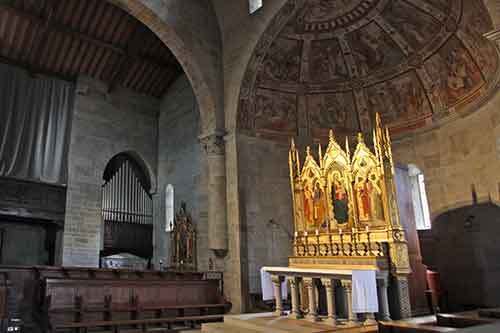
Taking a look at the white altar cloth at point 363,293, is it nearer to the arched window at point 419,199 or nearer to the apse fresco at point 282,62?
the arched window at point 419,199

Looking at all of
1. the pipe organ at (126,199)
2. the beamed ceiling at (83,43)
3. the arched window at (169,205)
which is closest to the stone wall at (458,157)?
the arched window at (169,205)

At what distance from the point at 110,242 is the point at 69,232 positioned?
1.78 m

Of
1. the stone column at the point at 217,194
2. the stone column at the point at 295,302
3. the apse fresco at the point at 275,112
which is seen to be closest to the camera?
the stone column at the point at 295,302

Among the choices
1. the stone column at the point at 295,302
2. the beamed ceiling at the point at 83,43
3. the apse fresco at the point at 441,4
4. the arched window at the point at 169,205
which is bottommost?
the stone column at the point at 295,302

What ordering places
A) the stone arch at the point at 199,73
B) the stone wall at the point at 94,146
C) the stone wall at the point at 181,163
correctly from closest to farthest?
1. the stone arch at the point at 199,73
2. the stone wall at the point at 181,163
3. the stone wall at the point at 94,146

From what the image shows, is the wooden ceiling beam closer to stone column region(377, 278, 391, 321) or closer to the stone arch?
the stone arch

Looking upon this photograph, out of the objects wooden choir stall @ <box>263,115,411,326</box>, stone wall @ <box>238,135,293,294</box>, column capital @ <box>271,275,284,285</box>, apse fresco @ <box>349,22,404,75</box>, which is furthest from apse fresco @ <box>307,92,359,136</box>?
column capital @ <box>271,275,284,285</box>

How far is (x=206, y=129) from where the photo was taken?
481 inches

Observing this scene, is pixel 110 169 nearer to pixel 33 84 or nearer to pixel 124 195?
pixel 124 195

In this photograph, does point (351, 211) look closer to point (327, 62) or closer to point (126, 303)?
point (126, 303)

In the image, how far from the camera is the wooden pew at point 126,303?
26.2 feet

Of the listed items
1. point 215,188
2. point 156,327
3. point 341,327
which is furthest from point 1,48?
point 341,327

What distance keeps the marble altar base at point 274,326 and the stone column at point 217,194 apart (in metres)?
3.45

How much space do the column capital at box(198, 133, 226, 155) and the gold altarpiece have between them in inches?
120
